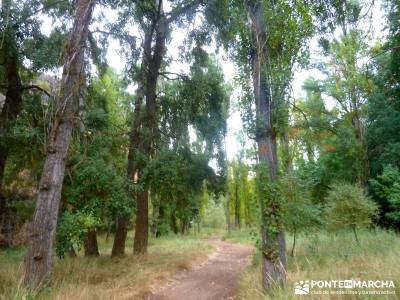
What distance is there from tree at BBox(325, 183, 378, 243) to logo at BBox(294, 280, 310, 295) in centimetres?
572

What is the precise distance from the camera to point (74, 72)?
18.7ft

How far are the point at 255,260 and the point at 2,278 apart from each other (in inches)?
256

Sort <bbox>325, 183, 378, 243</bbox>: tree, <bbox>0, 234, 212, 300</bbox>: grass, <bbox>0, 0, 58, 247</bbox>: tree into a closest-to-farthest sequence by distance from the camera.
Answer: <bbox>0, 234, 212, 300</bbox>: grass
<bbox>0, 0, 58, 247</bbox>: tree
<bbox>325, 183, 378, 243</bbox>: tree

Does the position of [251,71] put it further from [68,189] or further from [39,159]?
[39,159]

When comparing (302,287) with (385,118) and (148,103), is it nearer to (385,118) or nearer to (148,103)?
(148,103)

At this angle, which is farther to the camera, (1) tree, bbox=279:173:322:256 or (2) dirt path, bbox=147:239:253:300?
(2) dirt path, bbox=147:239:253:300

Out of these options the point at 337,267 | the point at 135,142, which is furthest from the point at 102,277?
the point at 337,267

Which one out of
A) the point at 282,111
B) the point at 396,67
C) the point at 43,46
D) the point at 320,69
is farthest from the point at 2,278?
the point at 320,69

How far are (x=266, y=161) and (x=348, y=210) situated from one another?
5.62 metres

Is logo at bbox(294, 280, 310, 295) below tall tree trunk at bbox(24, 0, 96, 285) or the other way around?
below

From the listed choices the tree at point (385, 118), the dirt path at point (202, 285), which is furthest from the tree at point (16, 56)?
the tree at point (385, 118)

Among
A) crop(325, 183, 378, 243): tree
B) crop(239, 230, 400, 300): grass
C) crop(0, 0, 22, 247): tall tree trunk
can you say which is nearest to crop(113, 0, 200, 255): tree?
crop(0, 0, 22, 247): tall tree trunk

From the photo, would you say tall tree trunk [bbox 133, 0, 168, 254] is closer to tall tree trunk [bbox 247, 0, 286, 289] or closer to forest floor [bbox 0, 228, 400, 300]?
forest floor [bbox 0, 228, 400, 300]

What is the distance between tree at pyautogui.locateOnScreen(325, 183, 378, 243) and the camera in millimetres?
9656
